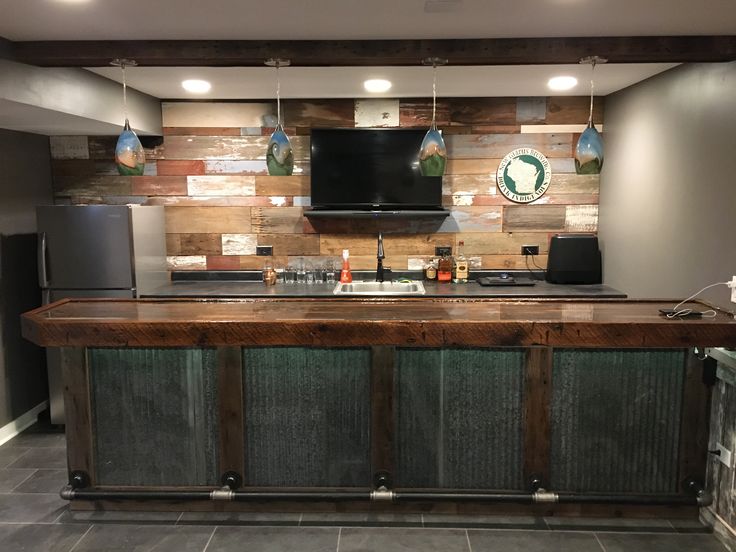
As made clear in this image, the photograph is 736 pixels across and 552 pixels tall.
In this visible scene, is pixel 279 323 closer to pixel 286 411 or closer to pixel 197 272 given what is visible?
pixel 286 411

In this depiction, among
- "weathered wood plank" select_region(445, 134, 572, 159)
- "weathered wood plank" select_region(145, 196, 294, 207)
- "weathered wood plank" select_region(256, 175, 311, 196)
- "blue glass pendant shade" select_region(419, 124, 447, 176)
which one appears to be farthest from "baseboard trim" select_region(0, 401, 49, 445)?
"weathered wood plank" select_region(445, 134, 572, 159)

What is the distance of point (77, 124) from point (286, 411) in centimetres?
263

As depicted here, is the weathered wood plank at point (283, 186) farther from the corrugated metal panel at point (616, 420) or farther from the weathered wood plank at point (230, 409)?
the corrugated metal panel at point (616, 420)

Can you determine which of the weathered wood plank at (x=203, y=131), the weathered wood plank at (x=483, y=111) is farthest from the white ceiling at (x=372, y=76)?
the weathered wood plank at (x=203, y=131)

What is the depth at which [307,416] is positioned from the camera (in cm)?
291

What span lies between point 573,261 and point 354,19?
9.86ft

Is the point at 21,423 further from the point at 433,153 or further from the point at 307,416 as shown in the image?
the point at 433,153

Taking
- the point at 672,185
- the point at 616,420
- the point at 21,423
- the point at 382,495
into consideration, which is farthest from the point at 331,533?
the point at 672,185

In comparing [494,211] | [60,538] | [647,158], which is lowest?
[60,538]

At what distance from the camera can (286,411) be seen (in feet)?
9.57

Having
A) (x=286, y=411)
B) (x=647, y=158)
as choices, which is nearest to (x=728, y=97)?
(x=647, y=158)

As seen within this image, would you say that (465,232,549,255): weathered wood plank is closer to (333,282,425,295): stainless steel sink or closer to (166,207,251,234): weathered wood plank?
(333,282,425,295): stainless steel sink

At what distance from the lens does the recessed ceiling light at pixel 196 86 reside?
4.08m

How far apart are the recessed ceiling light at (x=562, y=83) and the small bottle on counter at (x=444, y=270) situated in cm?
162
